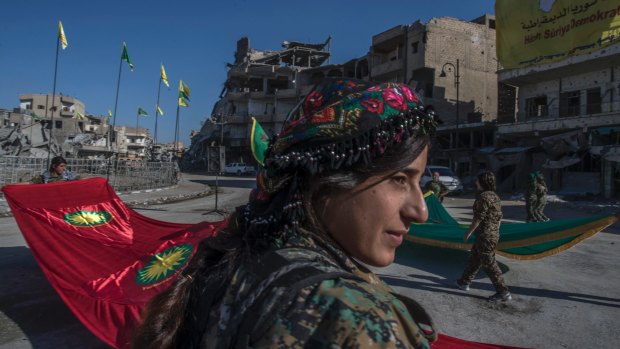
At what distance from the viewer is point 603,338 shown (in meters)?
4.01

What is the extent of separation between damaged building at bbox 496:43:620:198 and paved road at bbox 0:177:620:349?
1716cm

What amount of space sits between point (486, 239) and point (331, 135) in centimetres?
501

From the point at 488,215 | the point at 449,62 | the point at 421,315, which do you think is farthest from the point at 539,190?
the point at 449,62

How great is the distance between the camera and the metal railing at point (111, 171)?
671 inches

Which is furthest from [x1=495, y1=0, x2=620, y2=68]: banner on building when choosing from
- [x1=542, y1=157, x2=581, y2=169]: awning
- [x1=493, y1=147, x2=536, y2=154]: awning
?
[x1=542, y1=157, x2=581, y2=169]: awning

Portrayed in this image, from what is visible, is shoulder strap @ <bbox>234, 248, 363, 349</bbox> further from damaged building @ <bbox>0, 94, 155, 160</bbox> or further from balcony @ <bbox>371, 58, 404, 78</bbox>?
balcony @ <bbox>371, 58, 404, 78</bbox>

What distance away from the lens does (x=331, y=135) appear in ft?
3.26

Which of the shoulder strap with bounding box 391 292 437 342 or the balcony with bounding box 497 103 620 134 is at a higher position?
the balcony with bounding box 497 103 620 134

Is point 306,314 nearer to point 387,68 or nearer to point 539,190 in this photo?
point 539,190

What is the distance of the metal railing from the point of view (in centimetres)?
1705

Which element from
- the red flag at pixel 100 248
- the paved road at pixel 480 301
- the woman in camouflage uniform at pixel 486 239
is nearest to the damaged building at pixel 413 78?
the red flag at pixel 100 248

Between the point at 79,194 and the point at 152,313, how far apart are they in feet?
18.7

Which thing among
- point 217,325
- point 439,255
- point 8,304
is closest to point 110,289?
point 8,304

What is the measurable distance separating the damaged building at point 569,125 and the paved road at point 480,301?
676 inches
